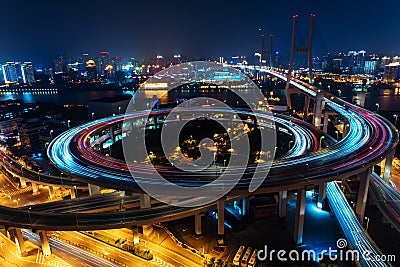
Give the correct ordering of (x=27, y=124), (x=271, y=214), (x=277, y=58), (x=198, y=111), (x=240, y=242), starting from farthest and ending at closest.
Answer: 1. (x=277, y=58)
2. (x=198, y=111)
3. (x=27, y=124)
4. (x=271, y=214)
5. (x=240, y=242)

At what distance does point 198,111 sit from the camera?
31562 mm

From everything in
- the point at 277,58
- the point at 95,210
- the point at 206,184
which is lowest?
the point at 95,210

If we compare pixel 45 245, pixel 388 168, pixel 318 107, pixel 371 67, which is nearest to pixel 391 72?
pixel 371 67

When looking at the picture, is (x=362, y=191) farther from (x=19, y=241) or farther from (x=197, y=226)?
(x=19, y=241)

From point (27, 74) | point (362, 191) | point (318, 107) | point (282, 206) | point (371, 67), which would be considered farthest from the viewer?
point (27, 74)

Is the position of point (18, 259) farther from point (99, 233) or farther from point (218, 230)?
point (218, 230)

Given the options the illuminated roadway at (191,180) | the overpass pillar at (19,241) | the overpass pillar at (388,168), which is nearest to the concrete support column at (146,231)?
the illuminated roadway at (191,180)

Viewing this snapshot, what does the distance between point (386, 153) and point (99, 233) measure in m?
14.8

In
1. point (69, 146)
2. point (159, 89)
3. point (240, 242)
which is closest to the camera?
point (240, 242)

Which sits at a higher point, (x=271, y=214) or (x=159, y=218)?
(x=159, y=218)

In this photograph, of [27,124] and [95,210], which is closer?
[95,210]

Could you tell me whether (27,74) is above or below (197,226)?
above

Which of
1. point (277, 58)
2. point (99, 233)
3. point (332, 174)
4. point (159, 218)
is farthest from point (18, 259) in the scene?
point (277, 58)

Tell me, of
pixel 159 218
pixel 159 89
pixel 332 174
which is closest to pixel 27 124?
pixel 159 218
